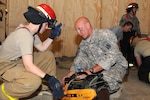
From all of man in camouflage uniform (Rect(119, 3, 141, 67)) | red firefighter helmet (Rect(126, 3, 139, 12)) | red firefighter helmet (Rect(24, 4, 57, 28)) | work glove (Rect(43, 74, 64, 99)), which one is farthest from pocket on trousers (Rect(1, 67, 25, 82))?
red firefighter helmet (Rect(126, 3, 139, 12))

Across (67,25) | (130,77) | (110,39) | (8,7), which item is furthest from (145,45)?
(8,7)

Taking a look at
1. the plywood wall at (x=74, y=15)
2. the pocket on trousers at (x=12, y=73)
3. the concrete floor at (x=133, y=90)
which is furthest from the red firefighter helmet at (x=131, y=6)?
the pocket on trousers at (x=12, y=73)

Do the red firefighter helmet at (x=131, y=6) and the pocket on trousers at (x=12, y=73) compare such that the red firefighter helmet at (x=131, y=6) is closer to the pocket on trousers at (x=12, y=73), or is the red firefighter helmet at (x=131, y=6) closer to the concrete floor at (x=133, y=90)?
the concrete floor at (x=133, y=90)

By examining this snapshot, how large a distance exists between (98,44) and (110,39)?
0.13 meters

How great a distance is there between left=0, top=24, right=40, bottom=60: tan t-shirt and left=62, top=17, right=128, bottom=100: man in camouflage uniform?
54 cm

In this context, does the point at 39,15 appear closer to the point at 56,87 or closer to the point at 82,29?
the point at 82,29

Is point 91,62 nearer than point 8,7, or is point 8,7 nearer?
point 91,62

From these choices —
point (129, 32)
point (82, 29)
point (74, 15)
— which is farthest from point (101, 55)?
point (74, 15)

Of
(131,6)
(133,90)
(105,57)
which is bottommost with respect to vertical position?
(133,90)

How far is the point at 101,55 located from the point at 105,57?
10cm

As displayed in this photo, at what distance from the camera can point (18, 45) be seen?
7.18ft

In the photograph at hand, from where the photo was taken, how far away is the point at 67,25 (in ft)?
15.6

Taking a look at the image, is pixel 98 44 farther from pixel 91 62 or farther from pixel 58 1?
pixel 58 1

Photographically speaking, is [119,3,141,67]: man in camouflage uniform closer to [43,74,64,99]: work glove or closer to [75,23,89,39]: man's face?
[75,23,89,39]: man's face
